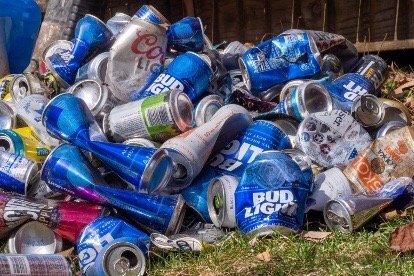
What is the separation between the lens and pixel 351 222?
2709mm

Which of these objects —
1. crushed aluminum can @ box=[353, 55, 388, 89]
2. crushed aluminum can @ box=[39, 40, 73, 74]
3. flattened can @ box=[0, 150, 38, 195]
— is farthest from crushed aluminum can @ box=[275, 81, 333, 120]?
crushed aluminum can @ box=[39, 40, 73, 74]

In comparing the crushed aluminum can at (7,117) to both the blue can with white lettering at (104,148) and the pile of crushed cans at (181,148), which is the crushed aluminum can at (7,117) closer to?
the pile of crushed cans at (181,148)

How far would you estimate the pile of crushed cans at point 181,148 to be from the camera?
2.76 m

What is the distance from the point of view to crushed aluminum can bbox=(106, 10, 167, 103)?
359cm

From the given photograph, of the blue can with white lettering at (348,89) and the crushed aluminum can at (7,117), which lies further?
the crushed aluminum can at (7,117)

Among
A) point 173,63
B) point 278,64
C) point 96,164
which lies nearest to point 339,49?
point 278,64

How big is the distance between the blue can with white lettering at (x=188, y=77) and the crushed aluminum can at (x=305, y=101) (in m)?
0.33

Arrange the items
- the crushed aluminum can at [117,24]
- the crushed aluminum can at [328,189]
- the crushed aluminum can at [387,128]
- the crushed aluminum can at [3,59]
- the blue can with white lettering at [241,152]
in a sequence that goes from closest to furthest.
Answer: the crushed aluminum can at [328,189] < the blue can with white lettering at [241,152] < the crushed aluminum can at [387,128] < the crushed aluminum can at [117,24] < the crushed aluminum can at [3,59]

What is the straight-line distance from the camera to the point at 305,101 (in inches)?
132

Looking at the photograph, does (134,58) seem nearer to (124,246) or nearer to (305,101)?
(305,101)

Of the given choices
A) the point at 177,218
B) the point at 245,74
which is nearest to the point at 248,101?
the point at 245,74

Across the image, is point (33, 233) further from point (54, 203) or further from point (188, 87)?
point (188, 87)

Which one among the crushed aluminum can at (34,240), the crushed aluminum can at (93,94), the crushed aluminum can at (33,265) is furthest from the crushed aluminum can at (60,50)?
the crushed aluminum can at (33,265)

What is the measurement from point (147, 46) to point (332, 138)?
91 centimetres
